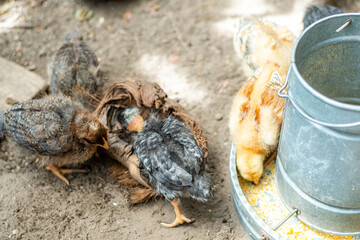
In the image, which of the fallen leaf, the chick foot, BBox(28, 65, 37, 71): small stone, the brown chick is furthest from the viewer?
the fallen leaf

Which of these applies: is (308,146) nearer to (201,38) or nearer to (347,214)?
(347,214)

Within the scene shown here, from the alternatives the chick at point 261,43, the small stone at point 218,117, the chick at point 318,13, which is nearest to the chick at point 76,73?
the small stone at point 218,117

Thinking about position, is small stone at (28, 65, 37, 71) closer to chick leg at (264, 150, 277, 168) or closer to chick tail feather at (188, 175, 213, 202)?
chick tail feather at (188, 175, 213, 202)

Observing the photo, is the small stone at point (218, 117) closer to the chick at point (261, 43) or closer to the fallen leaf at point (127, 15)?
the chick at point (261, 43)

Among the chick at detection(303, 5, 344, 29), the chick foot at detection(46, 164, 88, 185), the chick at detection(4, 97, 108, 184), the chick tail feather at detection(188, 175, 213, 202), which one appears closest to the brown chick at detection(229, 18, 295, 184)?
the chick tail feather at detection(188, 175, 213, 202)

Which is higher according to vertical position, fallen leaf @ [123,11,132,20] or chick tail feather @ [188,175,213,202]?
fallen leaf @ [123,11,132,20]

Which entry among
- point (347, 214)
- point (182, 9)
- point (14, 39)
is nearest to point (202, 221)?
point (347, 214)

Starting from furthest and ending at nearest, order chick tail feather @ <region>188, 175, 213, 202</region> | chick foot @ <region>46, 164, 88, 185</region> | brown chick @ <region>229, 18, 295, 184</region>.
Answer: chick foot @ <region>46, 164, 88, 185</region> → brown chick @ <region>229, 18, 295, 184</region> → chick tail feather @ <region>188, 175, 213, 202</region>
